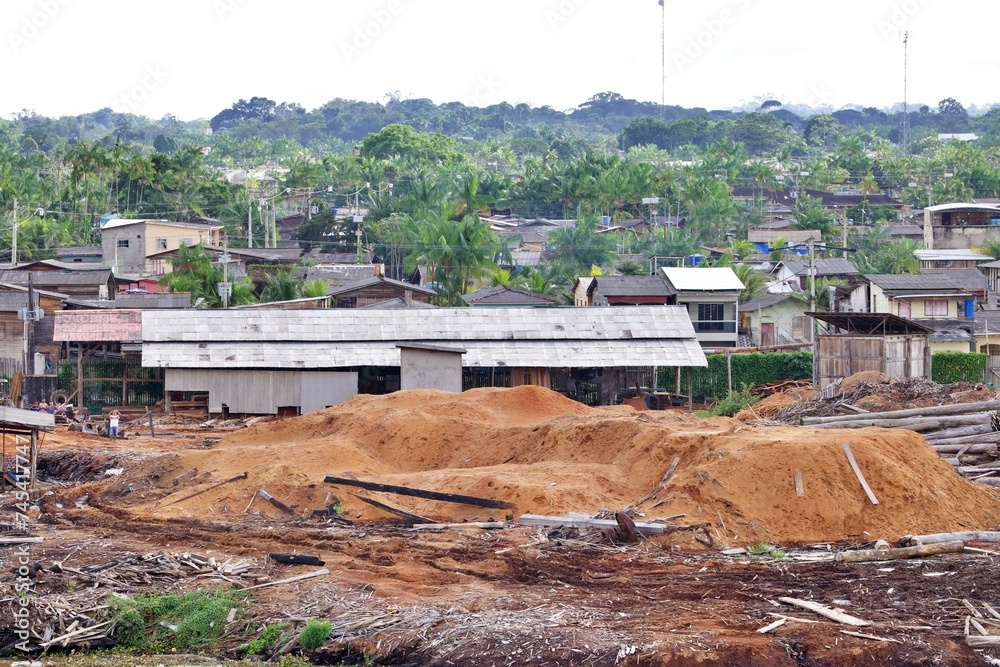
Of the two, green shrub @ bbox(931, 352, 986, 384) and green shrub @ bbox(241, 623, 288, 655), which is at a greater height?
green shrub @ bbox(931, 352, 986, 384)

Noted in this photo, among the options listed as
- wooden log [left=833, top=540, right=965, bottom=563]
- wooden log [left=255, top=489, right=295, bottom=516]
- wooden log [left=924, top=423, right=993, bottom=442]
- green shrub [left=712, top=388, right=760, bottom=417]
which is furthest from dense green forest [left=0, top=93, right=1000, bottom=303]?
wooden log [left=833, top=540, right=965, bottom=563]

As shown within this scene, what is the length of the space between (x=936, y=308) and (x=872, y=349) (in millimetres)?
10680

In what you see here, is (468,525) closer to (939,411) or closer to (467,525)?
(467,525)

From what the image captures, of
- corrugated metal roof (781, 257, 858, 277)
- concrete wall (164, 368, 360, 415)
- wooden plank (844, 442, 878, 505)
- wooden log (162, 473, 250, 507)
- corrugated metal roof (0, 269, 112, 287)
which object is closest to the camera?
wooden plank (844, 442, 878, 505)

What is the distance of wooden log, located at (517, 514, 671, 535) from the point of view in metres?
19.1

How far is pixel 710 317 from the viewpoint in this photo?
47.4 m

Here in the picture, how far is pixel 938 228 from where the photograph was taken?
73.2 meters

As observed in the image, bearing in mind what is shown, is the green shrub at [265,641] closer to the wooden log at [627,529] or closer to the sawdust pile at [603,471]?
the wooden log at [627,529]

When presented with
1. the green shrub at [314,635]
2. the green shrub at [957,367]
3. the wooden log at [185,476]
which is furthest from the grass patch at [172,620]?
the green shrub at [957,367]

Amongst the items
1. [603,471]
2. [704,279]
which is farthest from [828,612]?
[704,279]

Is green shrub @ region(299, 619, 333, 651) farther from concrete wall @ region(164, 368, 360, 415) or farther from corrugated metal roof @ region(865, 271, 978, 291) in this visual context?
corrugated metal roof @ region(865, 271, 978, 291)

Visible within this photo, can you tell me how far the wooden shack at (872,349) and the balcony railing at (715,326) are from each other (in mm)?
12744

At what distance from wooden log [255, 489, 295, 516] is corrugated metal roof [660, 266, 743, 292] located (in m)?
26.2

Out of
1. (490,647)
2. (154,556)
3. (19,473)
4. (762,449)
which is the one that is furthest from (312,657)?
(19,473)
